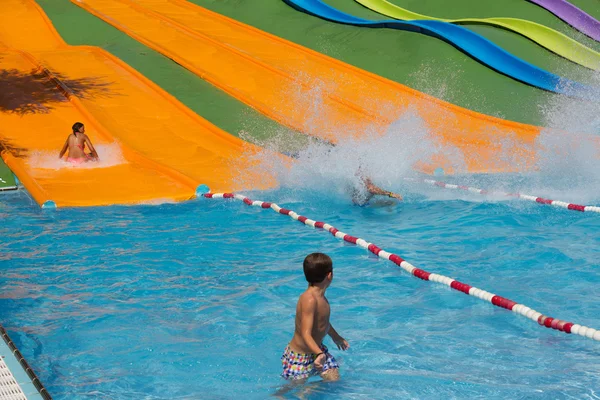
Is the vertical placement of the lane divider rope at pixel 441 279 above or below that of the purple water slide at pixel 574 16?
below

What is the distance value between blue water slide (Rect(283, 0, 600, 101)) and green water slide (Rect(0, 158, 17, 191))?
7.88m

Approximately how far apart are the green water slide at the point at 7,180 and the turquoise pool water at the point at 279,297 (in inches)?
23.8

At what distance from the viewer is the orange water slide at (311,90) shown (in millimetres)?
11836

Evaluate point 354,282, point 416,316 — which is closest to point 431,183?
point 354,282

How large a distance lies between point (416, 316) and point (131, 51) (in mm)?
10712

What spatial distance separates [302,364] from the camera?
4.72 meters

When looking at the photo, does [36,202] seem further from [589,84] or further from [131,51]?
[589,84]

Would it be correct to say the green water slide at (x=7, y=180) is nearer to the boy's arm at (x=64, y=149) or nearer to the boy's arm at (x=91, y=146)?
the boy's arm at (x=64, y=149)

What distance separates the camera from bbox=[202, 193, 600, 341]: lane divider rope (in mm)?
5719

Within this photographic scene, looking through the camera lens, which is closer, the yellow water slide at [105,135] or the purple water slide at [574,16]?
the yellow water slide at [105,135]

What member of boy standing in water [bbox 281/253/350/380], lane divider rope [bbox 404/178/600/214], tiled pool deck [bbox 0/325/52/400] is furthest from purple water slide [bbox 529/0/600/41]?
tiled pool deck [bbox 0/325/52/400]

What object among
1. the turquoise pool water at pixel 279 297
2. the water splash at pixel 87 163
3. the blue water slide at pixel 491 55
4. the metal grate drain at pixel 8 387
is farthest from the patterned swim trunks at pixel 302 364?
the blue water slide at pixel 491 55

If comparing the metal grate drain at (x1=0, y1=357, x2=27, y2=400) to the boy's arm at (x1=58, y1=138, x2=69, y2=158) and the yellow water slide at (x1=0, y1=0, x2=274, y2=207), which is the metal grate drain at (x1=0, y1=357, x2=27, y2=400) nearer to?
the yellow water slide at (x1=0, y1=0, x2=274, y2=207)

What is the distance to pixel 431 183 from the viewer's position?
34.8 ft
